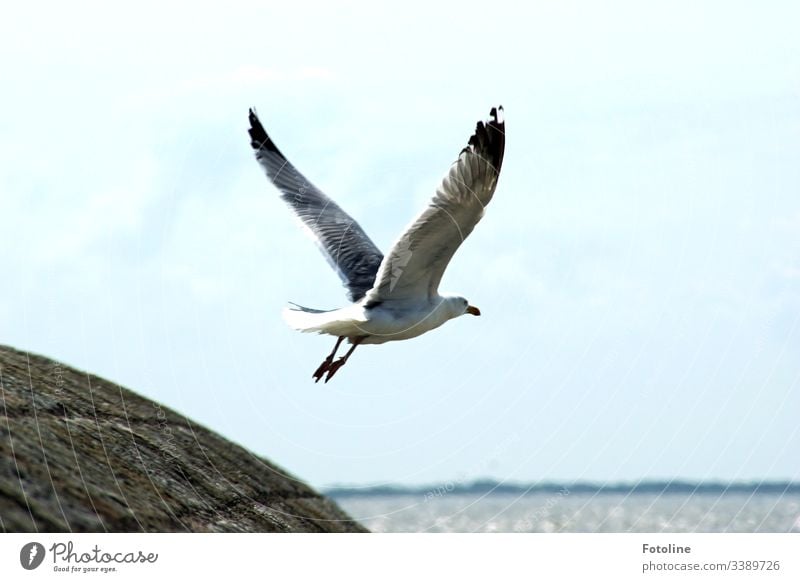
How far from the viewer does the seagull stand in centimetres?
787

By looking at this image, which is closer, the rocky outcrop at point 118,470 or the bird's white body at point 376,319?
the rocky outcrop at point 118,470

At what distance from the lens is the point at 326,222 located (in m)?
11.5

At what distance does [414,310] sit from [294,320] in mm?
1114

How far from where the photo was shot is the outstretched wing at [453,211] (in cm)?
776

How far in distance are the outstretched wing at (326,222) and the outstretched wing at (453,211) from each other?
151 centimetres

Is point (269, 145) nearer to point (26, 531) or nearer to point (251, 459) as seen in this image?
point (251, 459)
